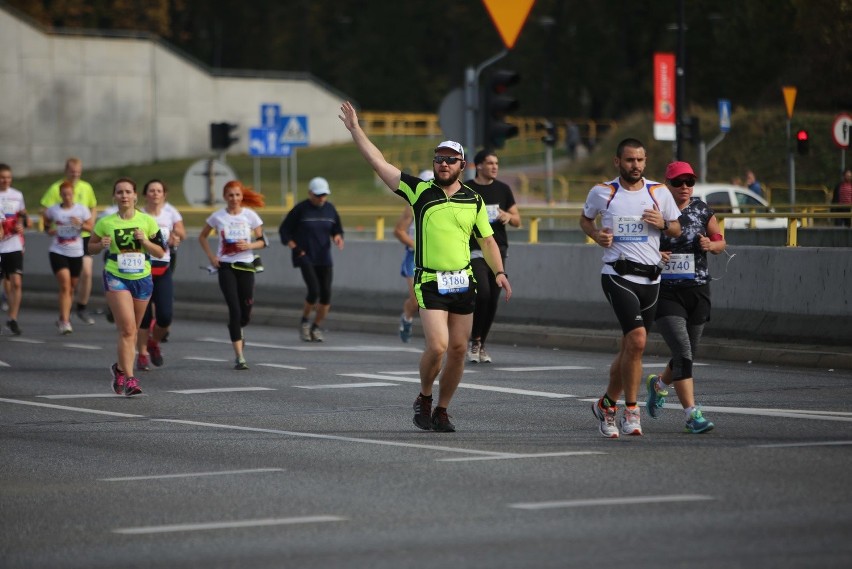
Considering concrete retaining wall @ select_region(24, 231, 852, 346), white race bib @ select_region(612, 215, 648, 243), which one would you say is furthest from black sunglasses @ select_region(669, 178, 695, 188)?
concrete retaining wall @ select_region(24, 231, 852, 346)

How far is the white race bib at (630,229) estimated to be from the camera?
10.8m

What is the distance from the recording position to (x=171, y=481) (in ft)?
30.6

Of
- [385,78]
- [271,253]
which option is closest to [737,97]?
[385,78]

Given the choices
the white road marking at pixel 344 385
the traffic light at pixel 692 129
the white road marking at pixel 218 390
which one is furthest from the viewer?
the traffic light at pixel 692 129

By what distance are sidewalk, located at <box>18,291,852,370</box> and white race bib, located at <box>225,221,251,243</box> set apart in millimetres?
3824

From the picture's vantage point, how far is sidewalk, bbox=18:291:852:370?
1586cm

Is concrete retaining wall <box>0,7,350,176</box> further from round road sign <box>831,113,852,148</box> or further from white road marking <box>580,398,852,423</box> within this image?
white road marking <box>580,398,852,423</box>

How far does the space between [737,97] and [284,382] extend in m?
58.2

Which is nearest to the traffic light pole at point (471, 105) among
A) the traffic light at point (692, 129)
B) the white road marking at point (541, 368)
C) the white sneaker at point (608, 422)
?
the white road marking at point (541, 368)

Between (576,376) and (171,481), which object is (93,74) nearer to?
(576,376)

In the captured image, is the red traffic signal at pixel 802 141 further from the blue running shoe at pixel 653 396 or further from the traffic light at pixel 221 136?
the blue running shoe at pixel 653 396

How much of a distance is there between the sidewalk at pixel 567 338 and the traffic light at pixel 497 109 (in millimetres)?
2244

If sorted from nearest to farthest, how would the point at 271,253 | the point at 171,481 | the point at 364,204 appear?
the point at 171,481 < the point at 271,253 < the point at 364,204

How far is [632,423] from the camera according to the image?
35.5 ft
